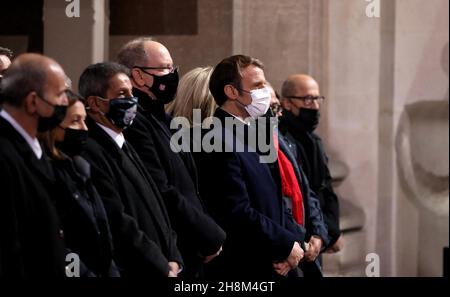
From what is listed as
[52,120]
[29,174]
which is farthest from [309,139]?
[29,174]

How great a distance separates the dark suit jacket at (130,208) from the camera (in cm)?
571

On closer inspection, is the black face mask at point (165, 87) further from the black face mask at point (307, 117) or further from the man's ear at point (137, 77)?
the black face mask at point (307, 117)

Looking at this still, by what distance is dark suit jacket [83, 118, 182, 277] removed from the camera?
5.71 metres

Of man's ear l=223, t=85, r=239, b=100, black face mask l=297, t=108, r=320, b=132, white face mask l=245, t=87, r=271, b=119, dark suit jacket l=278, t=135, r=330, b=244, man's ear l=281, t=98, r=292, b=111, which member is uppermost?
man's ear l=223, t=85, r=239, b=100

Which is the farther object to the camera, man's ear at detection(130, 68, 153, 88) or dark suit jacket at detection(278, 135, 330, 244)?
dark suit jacket at detection(278, 135, 330, 244)

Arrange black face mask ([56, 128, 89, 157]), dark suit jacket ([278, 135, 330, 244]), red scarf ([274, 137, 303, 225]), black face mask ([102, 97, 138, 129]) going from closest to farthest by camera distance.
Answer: black face mask ([56, 128, 89, 157]), black face mask ([102, 97, 138, 129]), red scarf ([274, 137, 303, 225]), dark suit jacket ([278, 135, 330, 244])

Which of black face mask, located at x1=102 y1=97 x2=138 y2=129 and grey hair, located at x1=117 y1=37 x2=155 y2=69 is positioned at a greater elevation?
grey hair, located at x1=117 y1=37 x2=155 y2=69

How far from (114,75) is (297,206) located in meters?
1.53

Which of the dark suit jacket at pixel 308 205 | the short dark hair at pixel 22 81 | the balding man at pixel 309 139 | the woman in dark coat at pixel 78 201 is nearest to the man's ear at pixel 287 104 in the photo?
the balding man at pixel 309 139

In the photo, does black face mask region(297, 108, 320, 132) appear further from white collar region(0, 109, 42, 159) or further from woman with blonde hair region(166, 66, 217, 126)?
white collar region(0, 109, 42, 159)

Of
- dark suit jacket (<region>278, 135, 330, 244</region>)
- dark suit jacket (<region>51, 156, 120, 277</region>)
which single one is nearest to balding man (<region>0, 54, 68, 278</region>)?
dark suit jacket (<region>51, 156, 120, 277</region>)

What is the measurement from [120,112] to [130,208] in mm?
439

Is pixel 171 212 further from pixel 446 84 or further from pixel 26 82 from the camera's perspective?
pixel 446 84

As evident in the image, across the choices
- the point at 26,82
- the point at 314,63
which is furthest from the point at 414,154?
the point at 26,82
